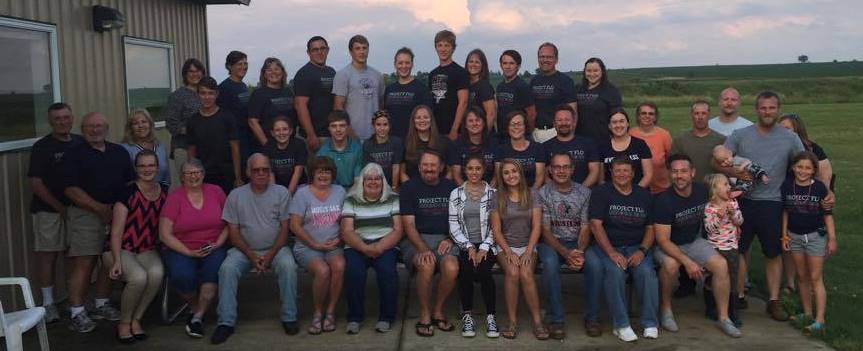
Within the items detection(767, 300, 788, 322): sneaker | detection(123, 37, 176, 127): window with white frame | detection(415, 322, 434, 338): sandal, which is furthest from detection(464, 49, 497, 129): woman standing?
detection(123, 37, 176, 127): window with white frame

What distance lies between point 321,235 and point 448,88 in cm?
193

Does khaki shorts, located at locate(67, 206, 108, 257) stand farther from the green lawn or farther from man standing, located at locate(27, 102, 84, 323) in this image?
the green lawn

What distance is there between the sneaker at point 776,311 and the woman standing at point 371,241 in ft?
8.84

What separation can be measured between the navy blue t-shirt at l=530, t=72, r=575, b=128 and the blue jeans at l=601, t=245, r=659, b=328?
1.86m

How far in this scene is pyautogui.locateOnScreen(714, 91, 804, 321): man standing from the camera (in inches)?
218

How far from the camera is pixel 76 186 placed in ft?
17.8

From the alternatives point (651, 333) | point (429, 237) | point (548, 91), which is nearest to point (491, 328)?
point (429, 237)

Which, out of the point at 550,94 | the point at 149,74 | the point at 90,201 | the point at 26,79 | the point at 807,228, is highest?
the point at 149,74

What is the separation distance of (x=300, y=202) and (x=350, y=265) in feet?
1.87

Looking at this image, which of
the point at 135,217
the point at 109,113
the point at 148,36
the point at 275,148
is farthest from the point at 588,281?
the point at 148,36

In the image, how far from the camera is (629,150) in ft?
18.9

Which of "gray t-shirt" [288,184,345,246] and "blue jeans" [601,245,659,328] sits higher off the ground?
"gray t-shirt" [288,184,345,246]

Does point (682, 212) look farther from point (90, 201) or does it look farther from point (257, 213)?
point (90, 201)

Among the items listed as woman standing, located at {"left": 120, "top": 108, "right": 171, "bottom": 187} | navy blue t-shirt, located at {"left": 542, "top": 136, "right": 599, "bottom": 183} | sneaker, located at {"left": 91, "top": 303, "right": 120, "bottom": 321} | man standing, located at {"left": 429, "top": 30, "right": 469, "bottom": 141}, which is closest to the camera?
sneaker, located at {"left": 91, "top": 303, "right": 120, "bottom": 321}
